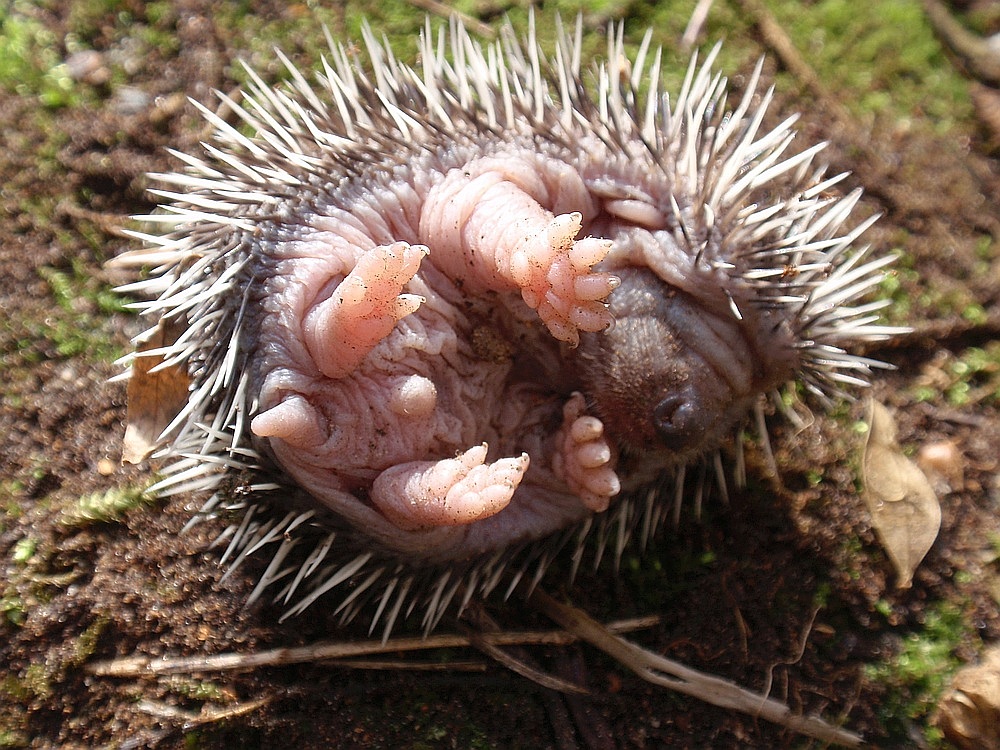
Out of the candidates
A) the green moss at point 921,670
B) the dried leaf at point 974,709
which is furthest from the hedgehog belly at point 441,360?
the dried leaf at point 974,709

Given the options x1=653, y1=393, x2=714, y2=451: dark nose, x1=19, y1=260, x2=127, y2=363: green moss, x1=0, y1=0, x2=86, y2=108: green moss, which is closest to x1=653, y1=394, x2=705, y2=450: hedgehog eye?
x1=653, y1=393, x2=714, y2=451: dark nose

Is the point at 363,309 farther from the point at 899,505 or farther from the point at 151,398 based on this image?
the point at 899,505

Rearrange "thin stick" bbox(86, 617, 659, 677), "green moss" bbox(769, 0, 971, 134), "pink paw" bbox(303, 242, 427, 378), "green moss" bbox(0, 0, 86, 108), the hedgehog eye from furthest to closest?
"green moss" bbox(769, 0, 971, 134)
"green moss" bbox(0, 0, 86, 108)
"thin stick" bbox(86, 617, 659, 677)
the hedgehog eye
"pink paw" bbox(303, 242, 427, 378)

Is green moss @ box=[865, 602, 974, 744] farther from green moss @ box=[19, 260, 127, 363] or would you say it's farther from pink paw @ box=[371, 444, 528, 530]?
green moss @ box=[19, 260, 127, 363]

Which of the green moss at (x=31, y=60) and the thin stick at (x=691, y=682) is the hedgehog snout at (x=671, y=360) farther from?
the green moss at (x=31, y=60)

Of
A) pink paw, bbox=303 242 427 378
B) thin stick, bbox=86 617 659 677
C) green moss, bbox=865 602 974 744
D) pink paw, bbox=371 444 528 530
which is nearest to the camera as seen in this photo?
pink paw, bbox=303 242 427 378

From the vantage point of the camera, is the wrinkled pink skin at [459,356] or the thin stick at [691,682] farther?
the thin stick at [691,682]
